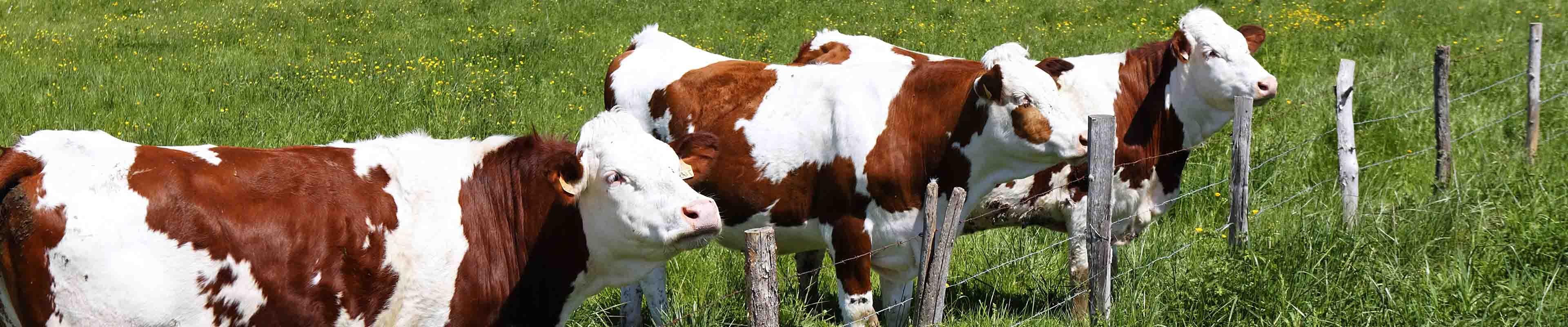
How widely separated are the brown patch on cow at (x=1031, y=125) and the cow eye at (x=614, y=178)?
2029mm

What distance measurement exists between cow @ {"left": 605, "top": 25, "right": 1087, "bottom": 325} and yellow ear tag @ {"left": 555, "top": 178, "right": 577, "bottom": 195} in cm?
142

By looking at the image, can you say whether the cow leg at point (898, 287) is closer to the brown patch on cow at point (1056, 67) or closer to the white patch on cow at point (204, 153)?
the brown patch on cow at point (1056, 67)

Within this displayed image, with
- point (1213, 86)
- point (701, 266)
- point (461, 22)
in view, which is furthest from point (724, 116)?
point (461, 22)

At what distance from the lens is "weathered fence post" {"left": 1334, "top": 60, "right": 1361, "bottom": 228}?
6.33 m

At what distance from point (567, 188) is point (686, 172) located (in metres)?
0.46

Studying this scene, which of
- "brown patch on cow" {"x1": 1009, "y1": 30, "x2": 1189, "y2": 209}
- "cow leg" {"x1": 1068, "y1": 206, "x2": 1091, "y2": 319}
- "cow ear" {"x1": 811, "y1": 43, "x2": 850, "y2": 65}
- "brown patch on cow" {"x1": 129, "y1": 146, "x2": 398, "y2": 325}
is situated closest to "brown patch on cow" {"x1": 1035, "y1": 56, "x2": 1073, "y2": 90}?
"brown patch on cow" {"x1": 1009, "y1": 30, "x2": 1189, "y2": 209}

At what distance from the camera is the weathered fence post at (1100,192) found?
Answer: 15.9ft

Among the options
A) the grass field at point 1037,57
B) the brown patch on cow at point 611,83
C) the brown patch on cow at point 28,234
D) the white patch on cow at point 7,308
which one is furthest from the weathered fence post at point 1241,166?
the white patch on cow at point 7,308

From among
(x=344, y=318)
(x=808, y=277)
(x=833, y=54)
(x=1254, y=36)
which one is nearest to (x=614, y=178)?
(x=344, y=318)

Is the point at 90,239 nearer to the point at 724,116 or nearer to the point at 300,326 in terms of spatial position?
the point at 300,326

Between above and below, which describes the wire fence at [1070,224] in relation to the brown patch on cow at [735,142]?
below

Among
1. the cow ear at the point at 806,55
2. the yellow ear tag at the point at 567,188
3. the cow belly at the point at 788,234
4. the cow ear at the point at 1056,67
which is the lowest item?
the cow belly at the point at 788,234

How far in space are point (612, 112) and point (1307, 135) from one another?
7178mm

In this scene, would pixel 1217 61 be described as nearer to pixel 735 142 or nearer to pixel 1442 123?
pixel 1442 123
